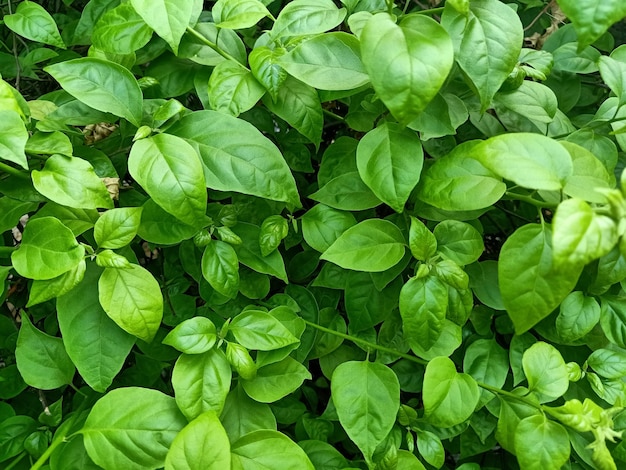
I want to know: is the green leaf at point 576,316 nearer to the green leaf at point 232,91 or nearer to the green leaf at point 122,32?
the green leaf at point 232,91

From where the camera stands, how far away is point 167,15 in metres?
0.56

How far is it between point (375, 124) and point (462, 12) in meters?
0.20

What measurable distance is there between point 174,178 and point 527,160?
336 mm

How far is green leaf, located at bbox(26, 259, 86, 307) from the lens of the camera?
56cm

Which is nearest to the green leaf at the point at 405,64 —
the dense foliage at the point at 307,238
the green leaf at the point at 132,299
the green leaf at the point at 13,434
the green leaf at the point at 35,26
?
the dense foliage at the point at 307,238

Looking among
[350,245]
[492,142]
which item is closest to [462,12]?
[492,142]

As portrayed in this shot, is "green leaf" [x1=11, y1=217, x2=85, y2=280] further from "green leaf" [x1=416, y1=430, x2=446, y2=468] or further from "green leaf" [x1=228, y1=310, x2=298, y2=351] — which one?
"green leaf" [x1=416, y1=430, x2=446, y2=468]

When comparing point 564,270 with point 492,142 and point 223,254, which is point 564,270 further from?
point 223,254

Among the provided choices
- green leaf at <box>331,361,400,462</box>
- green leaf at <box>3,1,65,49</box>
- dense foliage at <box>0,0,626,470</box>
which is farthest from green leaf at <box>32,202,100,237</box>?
green leaf at <box>331,361,400,462</box>

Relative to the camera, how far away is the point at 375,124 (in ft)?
2.33

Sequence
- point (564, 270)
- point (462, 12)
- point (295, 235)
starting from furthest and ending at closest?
point (295, 235) → point (462, 12) → point (564, 270)

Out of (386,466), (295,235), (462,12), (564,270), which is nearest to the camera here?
(564,270)

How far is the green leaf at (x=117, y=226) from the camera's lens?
0.57 m

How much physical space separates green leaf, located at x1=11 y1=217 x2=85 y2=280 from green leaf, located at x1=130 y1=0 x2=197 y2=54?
217 millimetres
